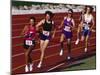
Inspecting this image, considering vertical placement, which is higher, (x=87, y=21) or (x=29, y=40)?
(x=87, y=21)

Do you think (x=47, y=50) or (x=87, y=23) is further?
(x=87, y=23)

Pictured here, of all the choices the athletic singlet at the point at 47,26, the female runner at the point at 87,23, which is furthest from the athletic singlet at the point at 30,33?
the female runner at the point at 87,23

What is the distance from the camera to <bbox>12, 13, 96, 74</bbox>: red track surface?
185 centimetres

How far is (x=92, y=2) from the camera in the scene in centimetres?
218

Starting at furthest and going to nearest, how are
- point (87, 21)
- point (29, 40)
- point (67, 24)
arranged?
1. point (87, 21)
2. point (67, 24)
3. point (29, 40)

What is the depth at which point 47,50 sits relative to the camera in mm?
1981

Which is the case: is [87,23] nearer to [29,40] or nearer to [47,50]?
[47,50]

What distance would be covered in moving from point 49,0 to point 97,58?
2.52ft

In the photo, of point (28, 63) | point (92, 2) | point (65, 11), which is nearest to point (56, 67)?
point (28, 63)

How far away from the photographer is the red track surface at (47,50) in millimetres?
1852

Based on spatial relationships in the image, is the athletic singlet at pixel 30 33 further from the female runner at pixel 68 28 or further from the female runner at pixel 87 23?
the female runner at pixel 87 23

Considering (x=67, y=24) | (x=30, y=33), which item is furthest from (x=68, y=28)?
(x=30, y=33)

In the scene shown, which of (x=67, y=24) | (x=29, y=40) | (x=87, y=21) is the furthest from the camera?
(x=87, y=21)

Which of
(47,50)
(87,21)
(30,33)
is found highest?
(87,21)
